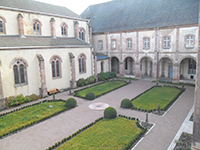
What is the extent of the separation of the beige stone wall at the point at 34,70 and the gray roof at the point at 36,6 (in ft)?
20.9

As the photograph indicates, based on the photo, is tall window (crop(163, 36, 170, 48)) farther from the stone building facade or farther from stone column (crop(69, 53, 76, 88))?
stone column (crop(69, 53, 76, 88))

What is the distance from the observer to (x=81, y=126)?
13625 millimetres

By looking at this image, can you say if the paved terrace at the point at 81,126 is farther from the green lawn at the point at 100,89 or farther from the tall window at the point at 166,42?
the tall window at the point at 166,42

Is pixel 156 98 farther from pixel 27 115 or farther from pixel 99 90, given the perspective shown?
pixel 27 115

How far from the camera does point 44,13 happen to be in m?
23.5

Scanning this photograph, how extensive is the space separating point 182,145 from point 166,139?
1096 mm

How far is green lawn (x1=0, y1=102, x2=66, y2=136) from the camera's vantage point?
536 inches

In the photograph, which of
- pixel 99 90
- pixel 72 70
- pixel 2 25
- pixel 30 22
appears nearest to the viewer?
pixel 2 25

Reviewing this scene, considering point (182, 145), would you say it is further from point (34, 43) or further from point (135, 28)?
point (135, 28)

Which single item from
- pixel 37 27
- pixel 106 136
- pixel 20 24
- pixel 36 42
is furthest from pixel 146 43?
pixel 106 136

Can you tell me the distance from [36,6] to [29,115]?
16.1 metres

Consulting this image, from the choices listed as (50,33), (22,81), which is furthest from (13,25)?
(22,81)

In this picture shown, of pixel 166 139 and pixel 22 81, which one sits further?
pixel 22 81

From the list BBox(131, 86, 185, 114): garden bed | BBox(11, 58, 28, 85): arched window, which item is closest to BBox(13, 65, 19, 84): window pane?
BBox(11, 58, 28, 85): arched window
